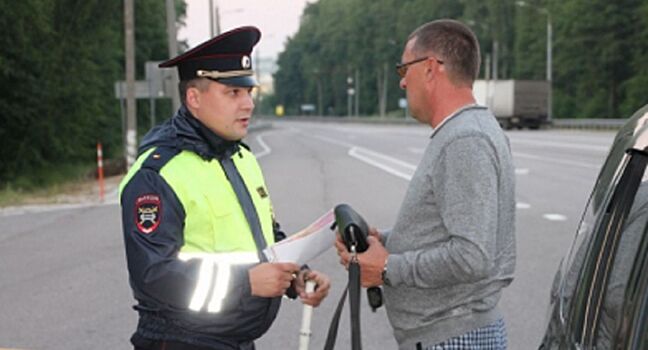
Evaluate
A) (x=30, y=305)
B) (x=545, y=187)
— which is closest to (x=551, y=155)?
(x=545, y=187)

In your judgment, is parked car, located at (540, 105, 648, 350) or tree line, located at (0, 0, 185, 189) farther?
tree line, located at (0, 0, 185, 189)

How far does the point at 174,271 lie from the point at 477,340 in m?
0.97

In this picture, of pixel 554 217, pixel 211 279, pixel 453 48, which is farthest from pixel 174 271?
pixel 554 217

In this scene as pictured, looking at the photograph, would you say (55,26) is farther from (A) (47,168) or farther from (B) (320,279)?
(B) (320,279)

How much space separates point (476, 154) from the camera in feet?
8.21

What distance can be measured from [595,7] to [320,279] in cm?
6595

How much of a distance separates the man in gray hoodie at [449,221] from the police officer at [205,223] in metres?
0.31

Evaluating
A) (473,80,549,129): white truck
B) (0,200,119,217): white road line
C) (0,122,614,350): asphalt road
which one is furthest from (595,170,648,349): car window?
(473,80,549,129): white truck

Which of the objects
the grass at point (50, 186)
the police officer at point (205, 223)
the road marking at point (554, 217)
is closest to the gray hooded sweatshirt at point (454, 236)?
the police officer at point (205, 223)

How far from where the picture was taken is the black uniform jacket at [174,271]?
2.49 m

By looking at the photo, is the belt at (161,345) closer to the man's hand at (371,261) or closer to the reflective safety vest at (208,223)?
the reflective safety vest at (208,223)

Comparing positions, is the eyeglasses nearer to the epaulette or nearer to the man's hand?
the man's hand

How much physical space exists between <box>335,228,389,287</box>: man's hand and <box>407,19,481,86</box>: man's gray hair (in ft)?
1.92

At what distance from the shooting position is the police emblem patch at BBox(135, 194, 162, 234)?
248cm
